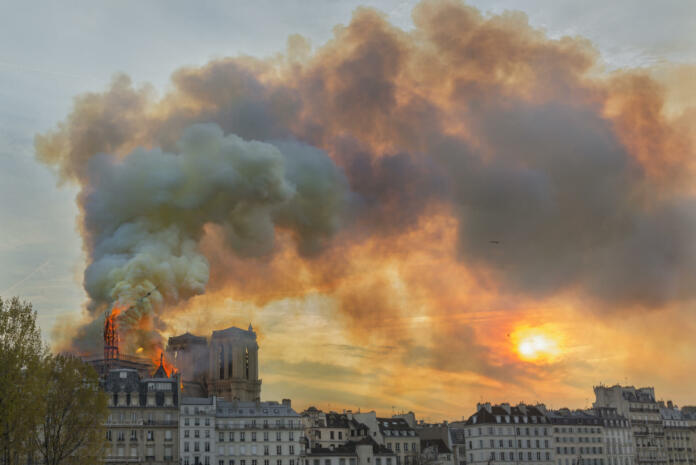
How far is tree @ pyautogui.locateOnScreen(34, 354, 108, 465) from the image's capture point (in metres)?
62.8

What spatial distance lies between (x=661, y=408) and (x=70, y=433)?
132 metres

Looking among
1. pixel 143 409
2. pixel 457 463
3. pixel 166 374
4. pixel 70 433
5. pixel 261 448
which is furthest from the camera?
pixel 457 463

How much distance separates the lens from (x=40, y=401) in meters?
57.3

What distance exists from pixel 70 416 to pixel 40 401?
693 centimetres

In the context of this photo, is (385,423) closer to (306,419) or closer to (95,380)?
(306,419)

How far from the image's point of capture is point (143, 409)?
105688 millimetres

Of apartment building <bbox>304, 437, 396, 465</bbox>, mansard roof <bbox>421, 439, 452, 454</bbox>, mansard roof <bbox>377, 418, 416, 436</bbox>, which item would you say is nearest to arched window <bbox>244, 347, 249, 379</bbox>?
mansard roof <bbox>377, 418, 416, 436</bbox>

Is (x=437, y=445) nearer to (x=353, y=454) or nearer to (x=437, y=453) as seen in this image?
(x=437, y=453)

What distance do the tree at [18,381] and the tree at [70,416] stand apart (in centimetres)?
327

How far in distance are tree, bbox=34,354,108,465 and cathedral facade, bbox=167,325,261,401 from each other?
10801 cm

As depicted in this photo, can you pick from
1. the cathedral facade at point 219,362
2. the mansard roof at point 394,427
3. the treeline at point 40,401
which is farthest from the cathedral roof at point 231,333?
the treeline at point 40,401

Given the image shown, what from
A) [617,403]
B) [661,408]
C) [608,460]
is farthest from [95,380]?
[661,408]

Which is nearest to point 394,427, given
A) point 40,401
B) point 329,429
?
point 329,429

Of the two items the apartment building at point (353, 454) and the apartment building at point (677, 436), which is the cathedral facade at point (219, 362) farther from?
the apartment building at point (677, 436)
